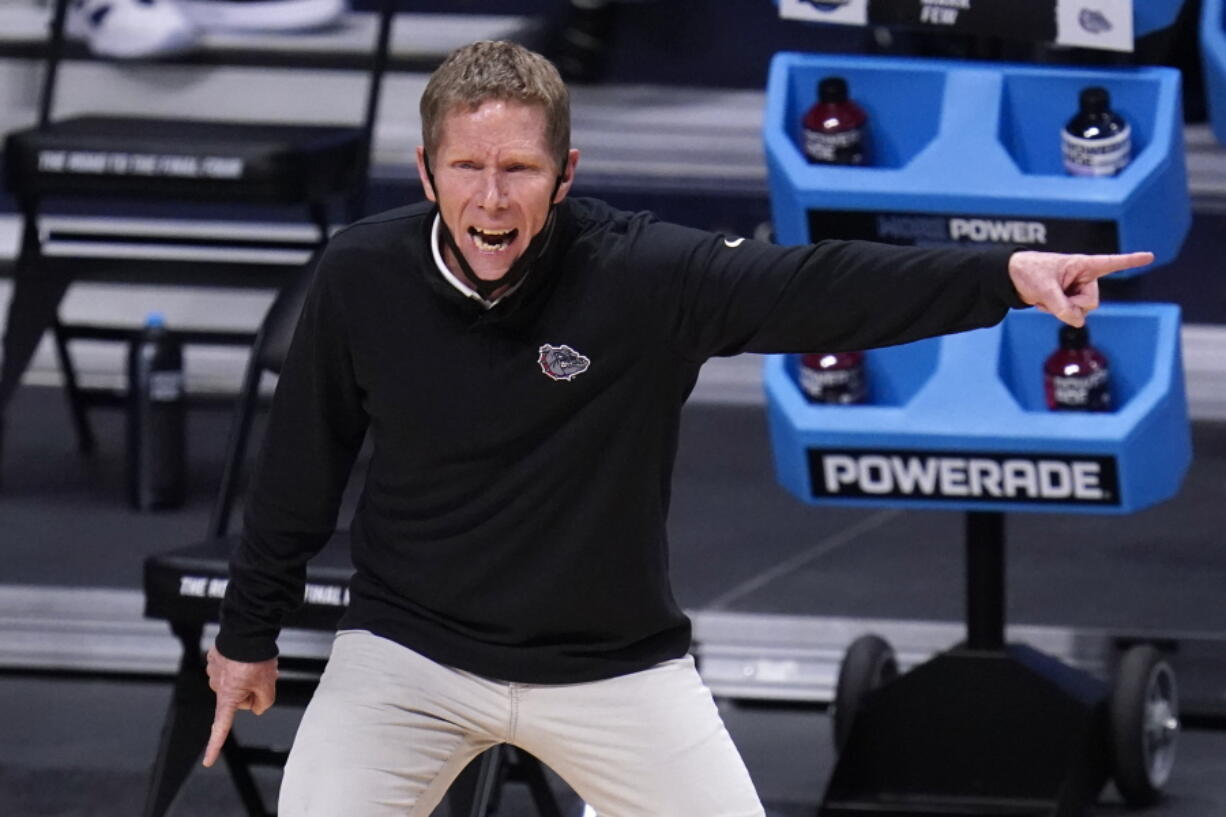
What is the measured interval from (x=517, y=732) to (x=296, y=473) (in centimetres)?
36

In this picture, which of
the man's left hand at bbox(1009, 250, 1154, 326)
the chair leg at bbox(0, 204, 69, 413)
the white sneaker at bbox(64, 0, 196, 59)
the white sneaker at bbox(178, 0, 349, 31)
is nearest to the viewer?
the man's left hand at bbox(1009, 250, 1154, 326)

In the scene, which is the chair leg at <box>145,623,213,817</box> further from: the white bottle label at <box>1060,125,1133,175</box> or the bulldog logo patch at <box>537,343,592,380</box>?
the white bottle label at <box>1060,125,1133,175</box>

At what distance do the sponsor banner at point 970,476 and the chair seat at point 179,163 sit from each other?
1768 mm

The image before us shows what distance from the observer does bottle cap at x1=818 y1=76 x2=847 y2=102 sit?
3287 mm

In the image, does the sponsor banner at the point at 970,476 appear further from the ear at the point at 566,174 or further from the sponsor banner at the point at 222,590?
the ear at the point at 566,174

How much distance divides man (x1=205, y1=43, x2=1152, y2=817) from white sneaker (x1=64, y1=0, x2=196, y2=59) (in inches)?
136

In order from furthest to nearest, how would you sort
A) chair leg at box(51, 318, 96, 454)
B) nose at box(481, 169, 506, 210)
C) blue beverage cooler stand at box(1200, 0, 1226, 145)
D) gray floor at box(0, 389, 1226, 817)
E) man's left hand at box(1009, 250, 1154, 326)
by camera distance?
chair leg at box(51, 318, 96, 454), gray floor at box(0, 389, 1226, 817), blue beverage cooler stand at box(1200, 0, 1226, 145), nose at box(481, 169, 506, 210), man's left hand at box(1009, 250, 1154, 326)

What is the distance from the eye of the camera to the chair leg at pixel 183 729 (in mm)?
3156

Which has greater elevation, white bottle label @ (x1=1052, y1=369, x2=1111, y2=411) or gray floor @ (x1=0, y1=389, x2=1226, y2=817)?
white bottle label @ (x1=1052, y1=369, x2=1111, y2=411)

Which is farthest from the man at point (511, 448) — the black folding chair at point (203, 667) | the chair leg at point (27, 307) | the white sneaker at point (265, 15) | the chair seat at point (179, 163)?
the white sneaker at point (265, 15)

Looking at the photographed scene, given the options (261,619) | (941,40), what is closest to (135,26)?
(941,40)

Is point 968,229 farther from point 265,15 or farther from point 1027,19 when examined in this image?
point 265,15

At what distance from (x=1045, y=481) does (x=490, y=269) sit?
1147 mm

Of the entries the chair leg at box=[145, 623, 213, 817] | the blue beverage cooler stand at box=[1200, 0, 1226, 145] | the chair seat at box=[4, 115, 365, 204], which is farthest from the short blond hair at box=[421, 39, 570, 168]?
the chair seat at box=[4, 115, 365, 204]
